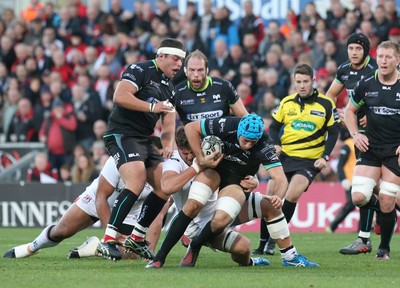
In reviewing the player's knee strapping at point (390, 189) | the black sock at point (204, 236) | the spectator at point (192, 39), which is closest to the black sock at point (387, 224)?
the player's knee strapping at point (390, 189)

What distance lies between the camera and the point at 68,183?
20.0 m

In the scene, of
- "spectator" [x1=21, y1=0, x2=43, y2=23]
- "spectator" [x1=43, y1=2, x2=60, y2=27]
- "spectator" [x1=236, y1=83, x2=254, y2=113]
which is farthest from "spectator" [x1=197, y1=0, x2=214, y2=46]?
"spectator" [x1=21, y1=0, x2=43, y2=23]

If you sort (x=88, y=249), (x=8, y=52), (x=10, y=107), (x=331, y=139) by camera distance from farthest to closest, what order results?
(x=8, y=52) → (x=10, y=107) → (x=331, y=139) → (x=88, y=249)

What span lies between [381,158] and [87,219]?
339cm

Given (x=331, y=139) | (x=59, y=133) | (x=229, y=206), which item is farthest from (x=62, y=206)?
(x=229, y=206)

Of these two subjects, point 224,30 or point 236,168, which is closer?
point 236,168

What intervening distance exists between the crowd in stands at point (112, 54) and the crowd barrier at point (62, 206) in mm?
844

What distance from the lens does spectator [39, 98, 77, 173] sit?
2198 centimetres

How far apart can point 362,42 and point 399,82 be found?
6.07 feet

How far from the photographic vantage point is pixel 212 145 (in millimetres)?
10477

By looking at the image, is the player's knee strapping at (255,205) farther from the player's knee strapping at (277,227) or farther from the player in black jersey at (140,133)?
the player in black jersey at (140,133)

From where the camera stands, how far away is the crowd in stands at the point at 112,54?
20953mm

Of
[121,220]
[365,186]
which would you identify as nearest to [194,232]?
[121,220]

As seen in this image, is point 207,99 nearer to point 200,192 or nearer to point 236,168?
point 236,168
